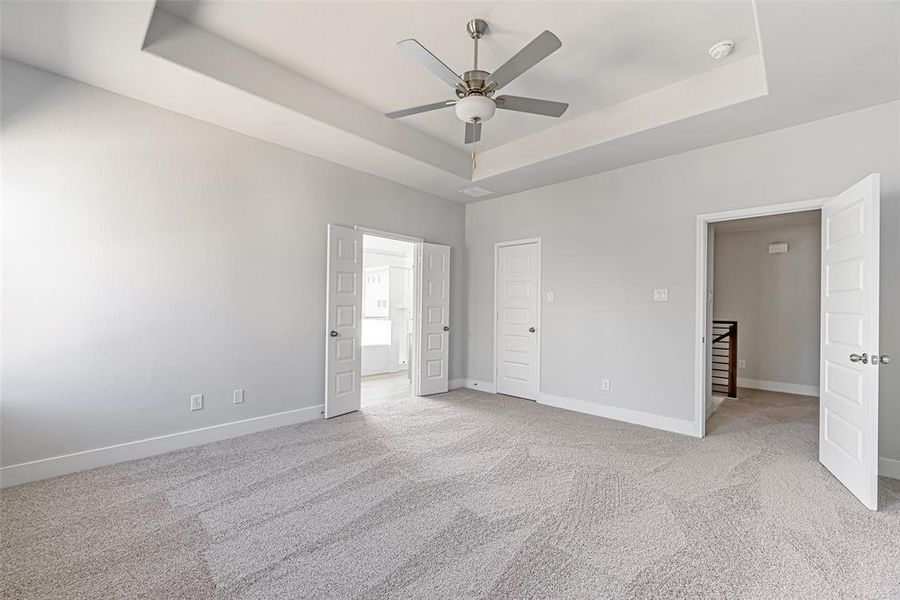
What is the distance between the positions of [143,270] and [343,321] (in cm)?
190

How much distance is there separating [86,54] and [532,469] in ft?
13.9

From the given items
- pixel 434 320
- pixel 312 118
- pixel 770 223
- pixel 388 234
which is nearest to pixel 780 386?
pixel 770 223

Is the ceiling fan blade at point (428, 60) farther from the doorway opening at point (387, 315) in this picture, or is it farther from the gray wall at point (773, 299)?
the gray wall at point (773, 299)

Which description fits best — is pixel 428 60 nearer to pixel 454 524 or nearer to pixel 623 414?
pixel 454 524

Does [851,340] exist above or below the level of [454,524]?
above

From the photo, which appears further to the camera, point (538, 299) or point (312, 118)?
point (538, 299)

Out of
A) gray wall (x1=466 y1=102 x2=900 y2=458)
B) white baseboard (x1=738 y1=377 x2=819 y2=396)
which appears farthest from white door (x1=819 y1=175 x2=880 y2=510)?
white baseboard (x1=738 y1=377 x2=819 y2=396)

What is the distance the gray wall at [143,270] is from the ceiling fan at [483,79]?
74.9 inches

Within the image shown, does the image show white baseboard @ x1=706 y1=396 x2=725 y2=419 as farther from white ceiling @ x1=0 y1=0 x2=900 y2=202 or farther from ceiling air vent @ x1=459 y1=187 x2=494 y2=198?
ceiling air vent @ x1=459 y1=187 x2=494 y2=198

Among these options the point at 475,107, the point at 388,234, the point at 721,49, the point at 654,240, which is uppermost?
the point at 721,49

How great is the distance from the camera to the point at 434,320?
5617 mm

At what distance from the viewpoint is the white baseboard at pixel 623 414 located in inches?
156

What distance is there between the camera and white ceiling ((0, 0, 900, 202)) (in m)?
2.35

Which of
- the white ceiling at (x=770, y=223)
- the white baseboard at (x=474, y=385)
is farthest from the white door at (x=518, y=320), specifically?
the white ceiling at (x=770, y=223)
